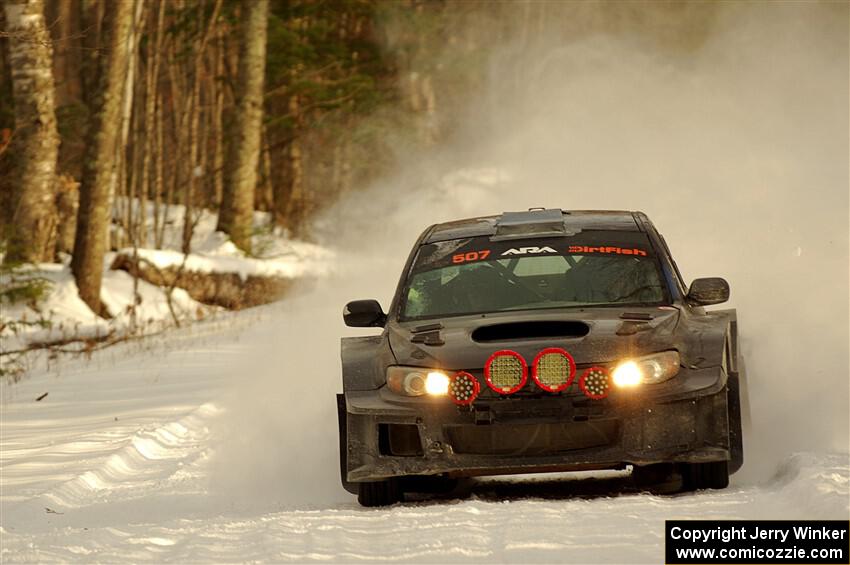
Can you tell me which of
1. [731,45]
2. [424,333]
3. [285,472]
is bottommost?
[285,472]

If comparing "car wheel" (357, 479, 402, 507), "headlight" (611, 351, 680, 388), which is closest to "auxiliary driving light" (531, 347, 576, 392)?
"headlight" (611, 351, 680, 388)

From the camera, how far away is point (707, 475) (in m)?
7.38

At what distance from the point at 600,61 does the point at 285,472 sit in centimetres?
3752

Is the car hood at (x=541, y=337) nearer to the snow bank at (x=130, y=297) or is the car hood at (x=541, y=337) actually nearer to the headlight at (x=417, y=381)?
the headlight at (x=417, y=381)

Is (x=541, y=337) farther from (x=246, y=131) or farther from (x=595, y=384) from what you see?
(x=246, y=131)

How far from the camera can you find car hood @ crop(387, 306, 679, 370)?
731 cm

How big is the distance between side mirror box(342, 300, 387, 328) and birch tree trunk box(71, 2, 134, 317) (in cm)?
1317

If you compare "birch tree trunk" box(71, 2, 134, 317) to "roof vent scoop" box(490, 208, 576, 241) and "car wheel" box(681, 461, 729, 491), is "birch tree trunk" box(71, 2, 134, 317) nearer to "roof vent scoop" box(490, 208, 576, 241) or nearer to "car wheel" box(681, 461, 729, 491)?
"roof vent scoop" box(490, 208, 576, 241)

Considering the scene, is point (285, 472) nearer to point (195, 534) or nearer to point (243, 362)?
point (195, 534)

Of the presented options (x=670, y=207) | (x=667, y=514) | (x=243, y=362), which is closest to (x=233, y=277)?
(x=670, y=207)

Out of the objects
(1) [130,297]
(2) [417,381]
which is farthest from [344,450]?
(1) [130,297]

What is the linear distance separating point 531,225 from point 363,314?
1.26 m

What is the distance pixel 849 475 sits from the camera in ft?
22.8

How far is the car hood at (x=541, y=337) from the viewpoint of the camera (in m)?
7.31
